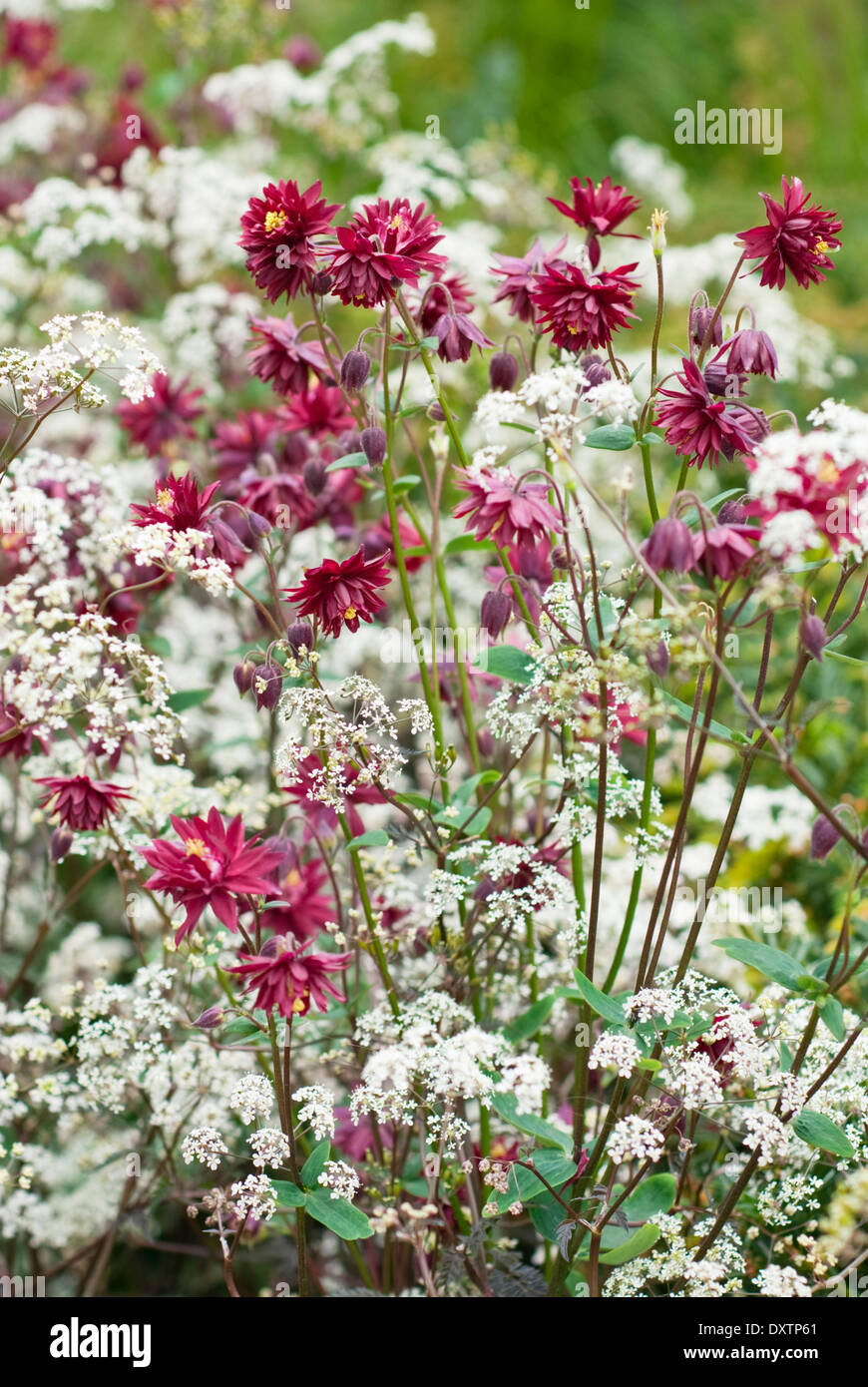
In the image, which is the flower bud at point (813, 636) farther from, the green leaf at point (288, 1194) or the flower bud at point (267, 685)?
the green leaf at point (288, 1194)

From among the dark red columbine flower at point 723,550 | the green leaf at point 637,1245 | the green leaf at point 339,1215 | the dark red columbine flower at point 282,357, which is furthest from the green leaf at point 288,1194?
the dark red columbine flower at point 282,357

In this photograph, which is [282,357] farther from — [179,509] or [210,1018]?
[210,1018]

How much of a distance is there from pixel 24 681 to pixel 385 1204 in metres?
0.59

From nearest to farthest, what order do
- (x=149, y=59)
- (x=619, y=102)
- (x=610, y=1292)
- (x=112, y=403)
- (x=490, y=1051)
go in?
(x=490, y=1051)
(x=610, y=1292)
(x=112, y=403)
(x=149, y=59)
(x=619, y=102)

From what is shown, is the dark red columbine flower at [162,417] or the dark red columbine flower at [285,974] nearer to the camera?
the dark red columbine flower at [285,974]

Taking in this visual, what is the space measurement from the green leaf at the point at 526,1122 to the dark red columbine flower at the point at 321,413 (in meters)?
0.70

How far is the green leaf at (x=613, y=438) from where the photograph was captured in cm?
94

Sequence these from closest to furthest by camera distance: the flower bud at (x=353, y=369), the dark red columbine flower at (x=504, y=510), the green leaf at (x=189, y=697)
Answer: the dark red columbine flower at (x=504, y=510), the flower bud at (x=353, y=369), the green leaf at (x=189, y=697)

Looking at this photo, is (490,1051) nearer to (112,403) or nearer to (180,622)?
(180,622)

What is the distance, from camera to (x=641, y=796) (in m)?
1.04

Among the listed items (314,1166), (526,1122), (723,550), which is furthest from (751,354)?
(314,1166)

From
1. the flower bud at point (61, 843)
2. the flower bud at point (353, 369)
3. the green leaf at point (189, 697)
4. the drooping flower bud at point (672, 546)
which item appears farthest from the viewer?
the green leaf at point (189, 697)

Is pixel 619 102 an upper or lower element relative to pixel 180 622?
upper
